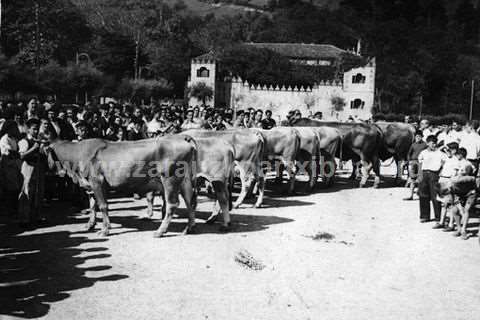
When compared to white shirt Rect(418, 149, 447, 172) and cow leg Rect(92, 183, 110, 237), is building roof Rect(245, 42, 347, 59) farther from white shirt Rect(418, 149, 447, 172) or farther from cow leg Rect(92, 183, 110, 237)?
cow leg Rect(92, 183, 110, 237)

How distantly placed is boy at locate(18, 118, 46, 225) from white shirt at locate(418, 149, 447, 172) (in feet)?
23.5

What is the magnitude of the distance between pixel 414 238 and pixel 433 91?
78156mm

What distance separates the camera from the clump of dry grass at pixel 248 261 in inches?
307

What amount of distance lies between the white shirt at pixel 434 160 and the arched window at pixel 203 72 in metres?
68.5

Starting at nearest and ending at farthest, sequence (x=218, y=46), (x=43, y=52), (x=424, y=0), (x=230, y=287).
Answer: (x=230, y=287) < (x=43, y=52) < (x=218, y=46) < (x=424, y=0)

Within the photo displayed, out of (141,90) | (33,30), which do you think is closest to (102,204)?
(33,30)

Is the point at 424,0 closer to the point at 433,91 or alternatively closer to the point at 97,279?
the point at 433,91

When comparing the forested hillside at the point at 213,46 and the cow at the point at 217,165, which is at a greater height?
the forested hillside at the point at 213,46

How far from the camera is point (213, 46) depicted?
97.6m

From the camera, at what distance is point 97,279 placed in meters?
7.08

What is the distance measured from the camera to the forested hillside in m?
61.4

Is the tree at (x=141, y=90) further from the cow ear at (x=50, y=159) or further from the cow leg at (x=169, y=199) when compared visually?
the cow leg at (x=169, y=199)

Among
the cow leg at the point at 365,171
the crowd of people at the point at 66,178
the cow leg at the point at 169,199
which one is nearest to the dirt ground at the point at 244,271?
the cow leg at the point at 169,199

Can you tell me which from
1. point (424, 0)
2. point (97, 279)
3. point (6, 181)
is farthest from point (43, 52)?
point (424, 0)
